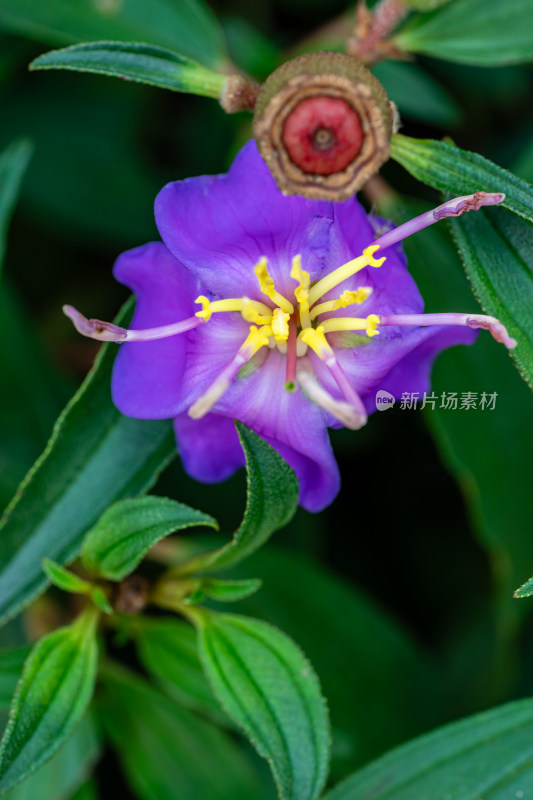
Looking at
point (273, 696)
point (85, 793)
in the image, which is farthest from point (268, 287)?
point (85, 793)

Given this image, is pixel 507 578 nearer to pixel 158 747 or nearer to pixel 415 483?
pixel 415 483

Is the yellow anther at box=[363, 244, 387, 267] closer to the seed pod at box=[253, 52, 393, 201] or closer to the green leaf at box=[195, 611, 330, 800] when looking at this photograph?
the seed pod at box=[253, 52, 393, 201]

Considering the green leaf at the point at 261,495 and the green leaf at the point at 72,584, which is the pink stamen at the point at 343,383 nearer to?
the green leaf at the point at 261,495

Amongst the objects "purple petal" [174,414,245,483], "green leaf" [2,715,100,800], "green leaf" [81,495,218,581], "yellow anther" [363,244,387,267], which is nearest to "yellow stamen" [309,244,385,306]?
"yellow anther" [363,244,387,267]

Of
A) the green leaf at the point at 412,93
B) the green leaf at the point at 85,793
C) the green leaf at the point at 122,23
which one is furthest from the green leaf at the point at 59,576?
the green leaf at the point at 412,93

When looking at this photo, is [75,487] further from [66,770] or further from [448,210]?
[448,210]

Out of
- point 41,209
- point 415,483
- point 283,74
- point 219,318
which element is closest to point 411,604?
point 415,483
